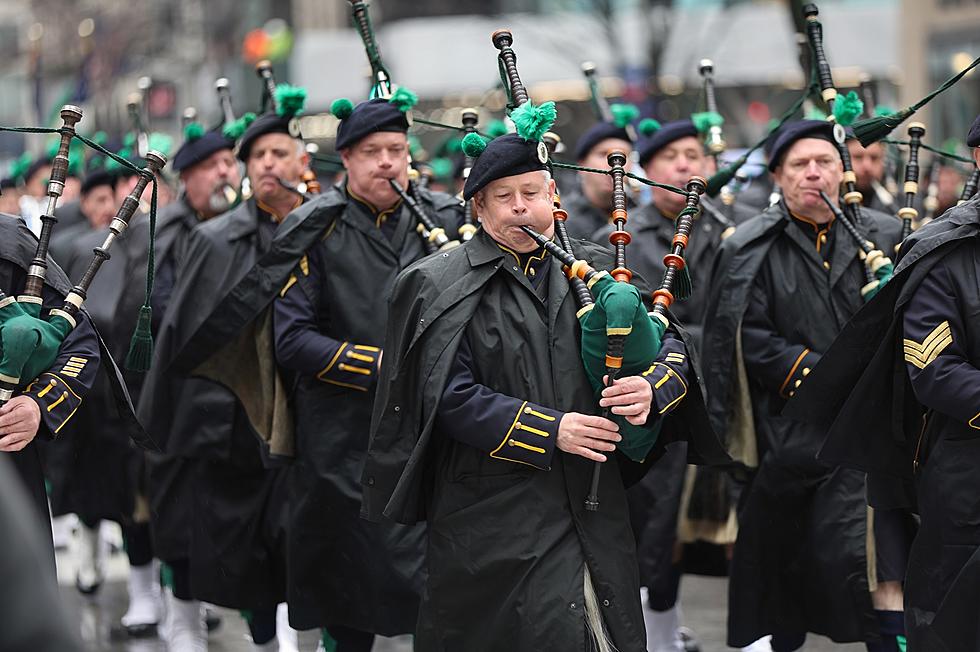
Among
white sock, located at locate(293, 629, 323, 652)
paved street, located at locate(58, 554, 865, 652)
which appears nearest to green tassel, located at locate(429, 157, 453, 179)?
paved street, located at locate(58, 554, 865, 652)

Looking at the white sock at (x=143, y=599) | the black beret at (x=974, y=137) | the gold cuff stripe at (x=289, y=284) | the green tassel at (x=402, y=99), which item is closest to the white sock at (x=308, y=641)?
the white sock at (x=143, y=599)

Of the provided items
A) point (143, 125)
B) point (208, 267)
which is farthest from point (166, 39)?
point (208, 267)

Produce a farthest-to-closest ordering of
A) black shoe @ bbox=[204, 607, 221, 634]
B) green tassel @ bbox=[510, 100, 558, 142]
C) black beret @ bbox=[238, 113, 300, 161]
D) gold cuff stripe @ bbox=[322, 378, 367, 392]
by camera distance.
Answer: black shoe @ bbox=[204, 607, 221, 634], black beret @ bbox=[238, 113, 300, 161], gold cuff stripe @ bbox=[322, 378, 367, 392], green tassel @ bbox=[510, 100, 558, 142]

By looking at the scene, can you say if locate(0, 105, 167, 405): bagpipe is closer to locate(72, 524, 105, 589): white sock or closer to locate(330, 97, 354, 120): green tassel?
locate(330, 97, 354, 120): green tassel

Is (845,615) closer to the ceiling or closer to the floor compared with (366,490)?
closer to the floor

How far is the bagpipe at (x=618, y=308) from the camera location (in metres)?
4.54

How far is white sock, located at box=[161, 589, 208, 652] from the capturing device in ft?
25.6

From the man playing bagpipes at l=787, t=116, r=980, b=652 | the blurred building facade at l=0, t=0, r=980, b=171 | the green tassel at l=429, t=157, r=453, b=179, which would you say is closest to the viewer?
the man playing bagpipes at l=787, t=116, r=980, b=652

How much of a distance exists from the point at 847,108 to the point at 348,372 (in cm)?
222

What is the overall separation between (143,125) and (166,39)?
46.5 m

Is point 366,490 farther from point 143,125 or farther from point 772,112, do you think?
point 772,112

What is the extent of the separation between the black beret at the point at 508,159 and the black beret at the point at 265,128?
8.87 ft

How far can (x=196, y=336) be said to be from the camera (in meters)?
6.89

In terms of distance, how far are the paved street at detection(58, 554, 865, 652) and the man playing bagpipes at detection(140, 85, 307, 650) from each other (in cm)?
122
